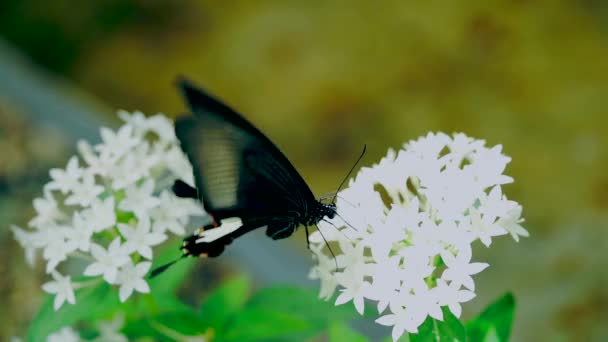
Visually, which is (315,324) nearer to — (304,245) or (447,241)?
(447,241)

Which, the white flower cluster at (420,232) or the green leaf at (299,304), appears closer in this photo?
the white flower cluster at (420,232)

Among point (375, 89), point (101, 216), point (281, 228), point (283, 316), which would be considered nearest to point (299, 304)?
point (283, 316)

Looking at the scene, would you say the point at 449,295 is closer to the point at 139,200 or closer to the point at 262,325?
the point at 262,325

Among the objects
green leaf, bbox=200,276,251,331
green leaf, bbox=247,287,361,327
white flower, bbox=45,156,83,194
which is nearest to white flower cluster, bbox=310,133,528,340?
green leaf, bbox=247,287,361,327

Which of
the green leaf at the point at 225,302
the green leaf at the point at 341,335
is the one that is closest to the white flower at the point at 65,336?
the green leaf at the point at 225,302

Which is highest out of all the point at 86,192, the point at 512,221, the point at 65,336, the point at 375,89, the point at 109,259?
the point at 375,89

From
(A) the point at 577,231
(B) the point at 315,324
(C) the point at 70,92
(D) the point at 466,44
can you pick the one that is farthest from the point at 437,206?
(C) the point at 70,92

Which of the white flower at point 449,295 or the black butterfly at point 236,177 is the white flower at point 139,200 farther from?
the white flower at point 449,295
